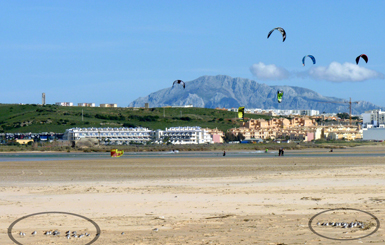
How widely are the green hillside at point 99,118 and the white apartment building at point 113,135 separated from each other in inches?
509

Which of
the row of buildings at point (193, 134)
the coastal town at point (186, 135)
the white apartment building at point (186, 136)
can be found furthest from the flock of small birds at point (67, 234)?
the white apartment building at point (186, 136)

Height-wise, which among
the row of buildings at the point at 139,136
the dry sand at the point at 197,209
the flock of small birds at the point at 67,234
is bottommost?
the flock of small birds at the point at 67,234

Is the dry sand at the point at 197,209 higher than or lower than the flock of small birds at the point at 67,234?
higher

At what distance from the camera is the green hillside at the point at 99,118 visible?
12875cm

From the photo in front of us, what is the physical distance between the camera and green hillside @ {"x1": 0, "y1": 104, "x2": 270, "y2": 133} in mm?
128750

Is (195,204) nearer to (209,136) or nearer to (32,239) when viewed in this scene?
(32,239)

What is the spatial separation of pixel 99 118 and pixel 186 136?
1746 inches

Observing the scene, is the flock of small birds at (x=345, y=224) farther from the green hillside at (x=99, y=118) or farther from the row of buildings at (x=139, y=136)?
the green hillside at (x=99, y=118)

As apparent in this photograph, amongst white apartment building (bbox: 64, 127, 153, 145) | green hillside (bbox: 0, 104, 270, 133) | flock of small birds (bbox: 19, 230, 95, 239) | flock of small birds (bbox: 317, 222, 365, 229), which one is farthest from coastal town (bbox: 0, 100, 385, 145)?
flock of small birds (bbox: 317, 222, 365, 229)

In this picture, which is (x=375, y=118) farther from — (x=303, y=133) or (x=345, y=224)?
(x=345, y=224)

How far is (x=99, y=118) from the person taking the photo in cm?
14750

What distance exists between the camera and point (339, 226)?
10414mm

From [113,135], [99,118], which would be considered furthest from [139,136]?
[99,118]

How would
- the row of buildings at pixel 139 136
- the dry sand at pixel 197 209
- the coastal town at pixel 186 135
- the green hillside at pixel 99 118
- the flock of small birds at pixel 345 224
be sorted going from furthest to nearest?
1. the green hillside at pixel 99 118
2. the coastal town at pixel 186 135
3. the row of buildings at pixel 139 136
4. the flock of small birds at pixel 345 224
5. the dry sand at pixel 197 209
